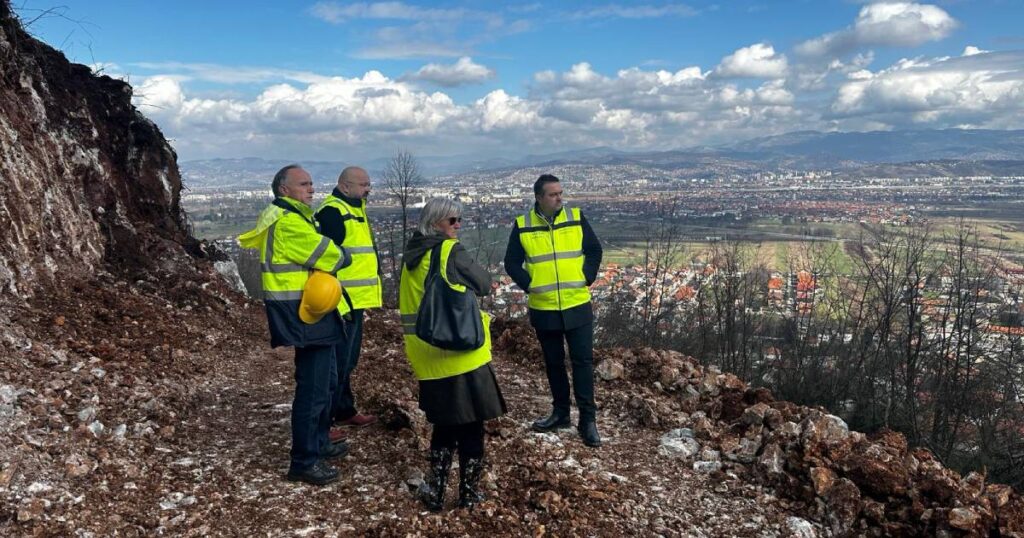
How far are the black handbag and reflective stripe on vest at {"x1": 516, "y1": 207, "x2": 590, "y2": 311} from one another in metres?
1.66

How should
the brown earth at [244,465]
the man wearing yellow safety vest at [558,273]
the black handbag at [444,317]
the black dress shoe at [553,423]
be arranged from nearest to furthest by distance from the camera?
the black handbag at [444,317], the brown earth at [244,465], the man wearing yellow safety vest at [558,273], the black dress shoe at [553,423]

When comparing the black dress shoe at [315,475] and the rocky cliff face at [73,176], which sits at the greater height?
the rocky cliff face at [73,176]

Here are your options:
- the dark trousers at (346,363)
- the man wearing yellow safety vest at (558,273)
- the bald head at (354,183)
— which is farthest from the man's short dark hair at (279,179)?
the man wearing yellow safety vest at (558,273)

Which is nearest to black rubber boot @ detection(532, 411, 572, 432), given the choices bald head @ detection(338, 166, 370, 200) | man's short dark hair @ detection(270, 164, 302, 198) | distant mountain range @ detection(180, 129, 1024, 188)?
bald head @ detection(338, 166, 370, 200)

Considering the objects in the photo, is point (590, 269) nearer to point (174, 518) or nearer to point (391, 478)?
point (391, 478)

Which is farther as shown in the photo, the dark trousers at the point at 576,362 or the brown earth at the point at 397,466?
the dark trousers at the point at 576,362

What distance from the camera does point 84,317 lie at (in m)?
6.67

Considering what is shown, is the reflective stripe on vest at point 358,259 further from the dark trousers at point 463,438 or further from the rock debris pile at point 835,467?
the rock debris pile at point 835,467

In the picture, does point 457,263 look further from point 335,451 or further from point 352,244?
point 335,451

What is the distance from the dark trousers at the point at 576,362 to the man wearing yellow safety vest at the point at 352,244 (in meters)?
Answer: 1.56

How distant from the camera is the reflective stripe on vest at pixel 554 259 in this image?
4996 mm

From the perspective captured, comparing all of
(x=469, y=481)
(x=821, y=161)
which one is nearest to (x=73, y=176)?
(x=469, y=481)

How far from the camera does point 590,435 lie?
205 inches

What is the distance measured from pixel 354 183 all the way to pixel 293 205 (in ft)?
3.24
